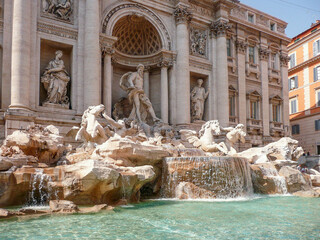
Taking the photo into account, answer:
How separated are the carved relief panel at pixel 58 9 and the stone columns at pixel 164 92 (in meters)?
6.24

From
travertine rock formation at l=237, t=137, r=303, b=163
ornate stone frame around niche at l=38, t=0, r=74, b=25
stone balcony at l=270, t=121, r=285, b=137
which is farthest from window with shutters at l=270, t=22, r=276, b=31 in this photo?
ornate stone frame around niche at l=38, t=0, r=74, b=25

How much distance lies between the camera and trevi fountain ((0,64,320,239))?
279 inches

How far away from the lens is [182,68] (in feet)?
70.5

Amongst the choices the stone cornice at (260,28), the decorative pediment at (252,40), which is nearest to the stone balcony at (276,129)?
the decorative pediment at (252,40)

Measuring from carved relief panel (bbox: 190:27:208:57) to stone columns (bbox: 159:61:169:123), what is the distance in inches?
105

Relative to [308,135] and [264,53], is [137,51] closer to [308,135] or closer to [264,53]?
[264,53]

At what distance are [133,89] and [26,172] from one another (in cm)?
1051

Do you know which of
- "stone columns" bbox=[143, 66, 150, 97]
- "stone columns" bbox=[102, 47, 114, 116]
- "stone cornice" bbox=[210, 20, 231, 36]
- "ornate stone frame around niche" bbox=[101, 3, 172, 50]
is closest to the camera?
"stone columns" bbox=[102, 47, 114, 116]

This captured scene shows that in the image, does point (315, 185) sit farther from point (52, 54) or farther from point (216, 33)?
point (52, 54)

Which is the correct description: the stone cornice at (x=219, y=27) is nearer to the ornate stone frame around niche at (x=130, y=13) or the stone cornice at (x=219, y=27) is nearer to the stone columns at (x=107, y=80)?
the ornate stone frame around niche at (x=130, y=13)

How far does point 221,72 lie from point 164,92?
4714mm

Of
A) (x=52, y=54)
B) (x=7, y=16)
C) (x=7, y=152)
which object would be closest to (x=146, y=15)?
(x=52, y=54)

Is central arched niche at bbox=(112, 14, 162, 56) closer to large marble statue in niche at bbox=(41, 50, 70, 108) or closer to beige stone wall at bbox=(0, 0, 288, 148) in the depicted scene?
beige stone wall at bbox=(0, 0, 288, 148)

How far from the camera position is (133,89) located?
19.3 meters
